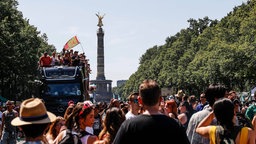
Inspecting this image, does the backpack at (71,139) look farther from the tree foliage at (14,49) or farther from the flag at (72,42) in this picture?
the tree foliage at (14,49)

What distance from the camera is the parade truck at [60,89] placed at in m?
23.5

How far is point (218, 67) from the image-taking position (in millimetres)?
65062

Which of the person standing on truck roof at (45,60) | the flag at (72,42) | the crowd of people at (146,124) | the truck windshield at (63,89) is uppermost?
the flag at (72,42)

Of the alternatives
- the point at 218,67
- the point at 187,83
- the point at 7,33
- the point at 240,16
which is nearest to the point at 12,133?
the point at 7,33

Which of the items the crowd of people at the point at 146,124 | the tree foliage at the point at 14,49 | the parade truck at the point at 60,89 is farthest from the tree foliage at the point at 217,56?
the crowd of people at the point at 146,124

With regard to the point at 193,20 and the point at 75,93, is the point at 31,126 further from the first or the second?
the point at 193,20

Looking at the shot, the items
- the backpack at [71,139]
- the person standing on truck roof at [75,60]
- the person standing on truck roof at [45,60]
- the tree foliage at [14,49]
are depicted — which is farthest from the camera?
the tree foliage at [14,49]

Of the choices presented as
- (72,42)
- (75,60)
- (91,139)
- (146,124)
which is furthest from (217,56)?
(146,124)

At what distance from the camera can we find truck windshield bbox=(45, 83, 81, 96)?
23594 millimetres

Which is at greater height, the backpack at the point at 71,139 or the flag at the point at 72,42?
the flag at the point at 72,42

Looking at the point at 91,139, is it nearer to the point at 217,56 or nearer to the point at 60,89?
the point at 60,89

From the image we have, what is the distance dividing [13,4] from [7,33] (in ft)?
27.5

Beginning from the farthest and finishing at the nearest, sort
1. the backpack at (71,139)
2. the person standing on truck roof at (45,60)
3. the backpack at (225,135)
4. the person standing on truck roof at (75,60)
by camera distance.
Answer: the person standing on truck roof at (75,60) → the person standing on truck roof at (45,60) → the backpack at (71,139) → the backpack at (225,135)

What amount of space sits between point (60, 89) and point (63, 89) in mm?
119
